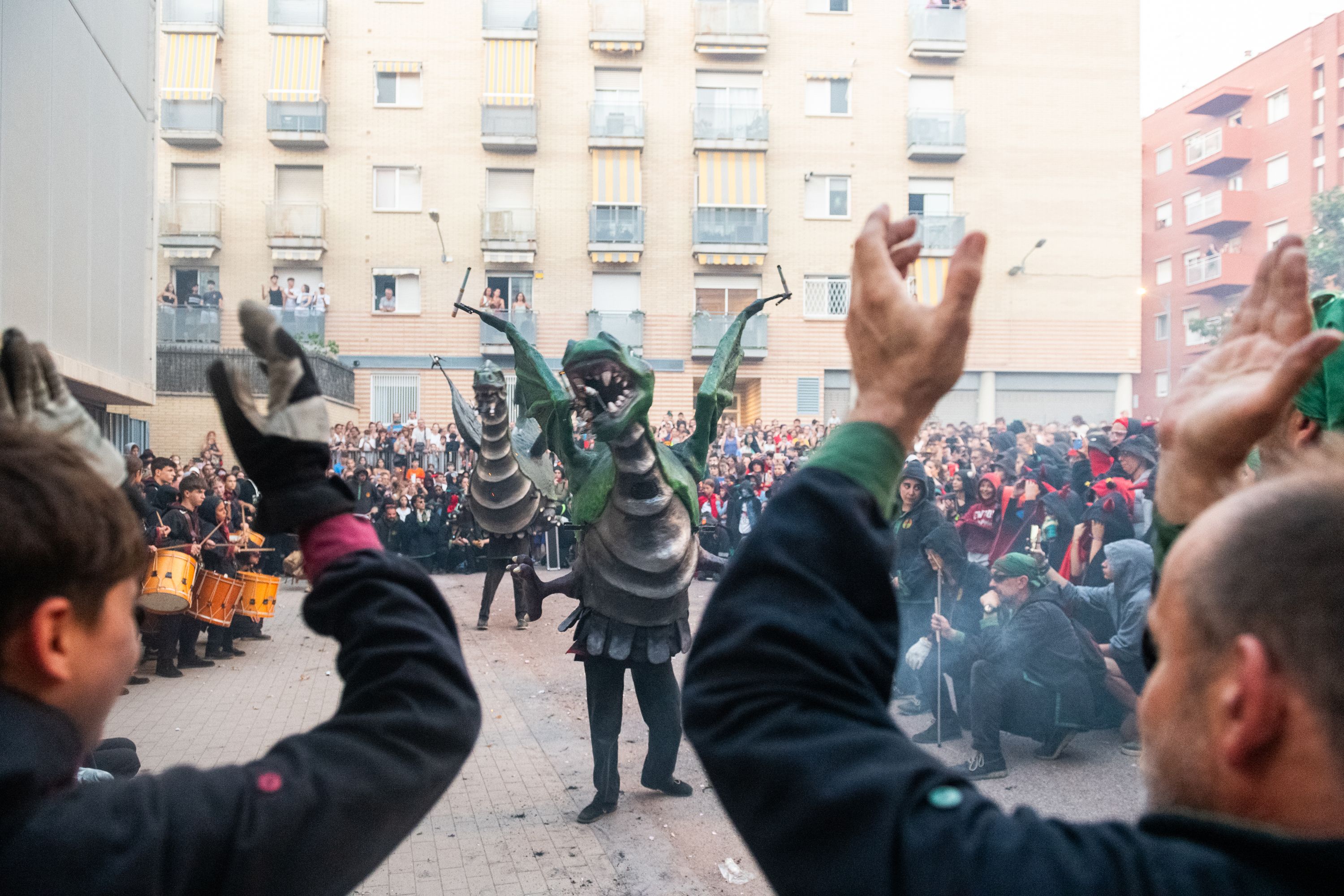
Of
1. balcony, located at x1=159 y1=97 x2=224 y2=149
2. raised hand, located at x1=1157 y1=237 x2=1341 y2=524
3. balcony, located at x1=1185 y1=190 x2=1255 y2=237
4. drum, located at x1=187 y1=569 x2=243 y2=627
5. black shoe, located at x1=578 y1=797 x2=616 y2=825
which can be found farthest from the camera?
balcony, located at x1=1185 y1=190 x2=1255 y2=237

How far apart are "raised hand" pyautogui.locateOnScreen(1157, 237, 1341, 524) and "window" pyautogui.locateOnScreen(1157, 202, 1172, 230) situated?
43.4 m

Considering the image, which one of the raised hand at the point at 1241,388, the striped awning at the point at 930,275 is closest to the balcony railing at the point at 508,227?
the striped awning at the point at 930,275

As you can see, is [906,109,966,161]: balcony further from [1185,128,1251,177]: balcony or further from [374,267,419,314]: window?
[374,267,419,314]: window

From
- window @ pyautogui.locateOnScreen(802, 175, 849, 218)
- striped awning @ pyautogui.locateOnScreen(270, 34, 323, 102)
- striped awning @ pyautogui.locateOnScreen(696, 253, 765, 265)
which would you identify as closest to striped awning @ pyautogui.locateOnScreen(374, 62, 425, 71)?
striped awning @ pyautogui.locateOnScreen(270, 34, 323, 102)

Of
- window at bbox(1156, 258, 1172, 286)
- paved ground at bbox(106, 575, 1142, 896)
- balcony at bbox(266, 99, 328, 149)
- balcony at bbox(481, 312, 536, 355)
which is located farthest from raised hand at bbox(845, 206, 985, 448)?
window at bbox(1156, 258, 1172, 286)

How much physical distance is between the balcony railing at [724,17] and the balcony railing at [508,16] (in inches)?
176

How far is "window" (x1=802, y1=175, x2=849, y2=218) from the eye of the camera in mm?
29578

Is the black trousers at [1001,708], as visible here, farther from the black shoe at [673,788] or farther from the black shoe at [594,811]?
the black shoe at [594,811]

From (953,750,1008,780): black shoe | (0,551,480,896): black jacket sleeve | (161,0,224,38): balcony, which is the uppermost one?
(161,0,224,38): balcony

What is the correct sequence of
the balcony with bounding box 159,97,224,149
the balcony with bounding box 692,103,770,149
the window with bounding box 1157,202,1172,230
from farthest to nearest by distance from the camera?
the window with bounding box 1157,202,1172,230 < the balcony with bounding box 692,103,770,149 < the balcony with bounding box 159,97,224,149

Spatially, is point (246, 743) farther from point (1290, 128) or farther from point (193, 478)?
point (1290, 128)

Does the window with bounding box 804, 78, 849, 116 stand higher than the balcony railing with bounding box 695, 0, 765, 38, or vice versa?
the balcony railing with bounding box 695, 0, 765, 38

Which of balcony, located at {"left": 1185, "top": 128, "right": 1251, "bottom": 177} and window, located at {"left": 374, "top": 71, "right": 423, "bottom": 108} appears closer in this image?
window, located at {"left": 374, "top": 71, "right": 423, "bottom": 108}

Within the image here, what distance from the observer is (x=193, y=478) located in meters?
10.2
